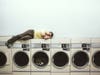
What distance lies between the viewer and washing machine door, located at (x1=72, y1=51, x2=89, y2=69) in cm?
195

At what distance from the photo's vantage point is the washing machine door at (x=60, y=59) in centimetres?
194

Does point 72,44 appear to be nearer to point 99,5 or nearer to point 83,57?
point 83,57

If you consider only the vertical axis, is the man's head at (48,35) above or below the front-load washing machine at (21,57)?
above

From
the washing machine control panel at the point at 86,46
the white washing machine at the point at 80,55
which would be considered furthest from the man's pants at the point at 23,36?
the washing machine control panel at the point at 86,46

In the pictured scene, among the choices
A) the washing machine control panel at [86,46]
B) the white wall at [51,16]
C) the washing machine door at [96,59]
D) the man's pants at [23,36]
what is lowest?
the washing machine door at [96,59]

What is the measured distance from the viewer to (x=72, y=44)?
1924 mm

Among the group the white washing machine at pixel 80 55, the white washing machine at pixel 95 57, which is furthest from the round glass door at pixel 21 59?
the white washing machine at pixel 95 57

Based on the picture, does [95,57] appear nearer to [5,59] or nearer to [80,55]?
[80,55]

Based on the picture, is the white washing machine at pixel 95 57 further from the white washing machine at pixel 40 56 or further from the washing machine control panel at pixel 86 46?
the white washing machine at pixel 40 56

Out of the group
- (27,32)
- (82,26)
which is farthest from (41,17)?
(82,26)

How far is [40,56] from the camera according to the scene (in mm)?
1960

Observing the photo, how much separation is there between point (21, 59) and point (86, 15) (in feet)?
3.08

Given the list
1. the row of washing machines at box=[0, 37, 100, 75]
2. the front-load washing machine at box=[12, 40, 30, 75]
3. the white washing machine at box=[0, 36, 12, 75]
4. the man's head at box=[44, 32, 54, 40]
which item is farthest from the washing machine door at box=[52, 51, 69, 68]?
the white washing machine at box=[0, 36, 12, 75]

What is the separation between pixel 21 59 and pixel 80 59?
28.1 inches
